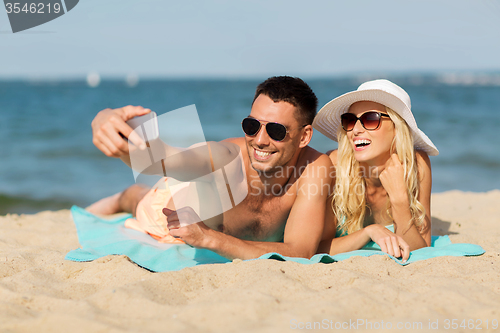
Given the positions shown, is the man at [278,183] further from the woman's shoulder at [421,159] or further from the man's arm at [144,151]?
the woman's shoulder at [421,159]

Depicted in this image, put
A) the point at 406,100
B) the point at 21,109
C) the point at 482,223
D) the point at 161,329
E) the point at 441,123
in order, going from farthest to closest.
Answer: the point at 21,109 < the point at 441,123 < the point at 482,223 < the point at 406,100 < the point at 161,329

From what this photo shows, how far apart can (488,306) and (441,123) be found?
1403 cm

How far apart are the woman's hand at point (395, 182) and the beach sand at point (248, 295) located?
23.9 inches

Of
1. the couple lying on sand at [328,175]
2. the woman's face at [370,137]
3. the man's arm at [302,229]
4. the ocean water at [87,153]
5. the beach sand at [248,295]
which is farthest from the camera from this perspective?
the ocean water at [87,153]

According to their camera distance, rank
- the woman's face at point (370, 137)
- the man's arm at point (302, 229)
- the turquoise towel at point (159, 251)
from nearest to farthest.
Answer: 1. the man's arm at point (302, 229)
2. the turquoise towel at point (159, 251)
3. the woman's face at point (370, 137)

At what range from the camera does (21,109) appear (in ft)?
61.3

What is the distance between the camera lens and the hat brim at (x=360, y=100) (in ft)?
11.1

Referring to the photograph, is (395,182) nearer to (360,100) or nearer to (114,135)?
(360,100)

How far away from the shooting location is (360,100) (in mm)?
3570

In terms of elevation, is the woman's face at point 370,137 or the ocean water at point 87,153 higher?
the woman's face at point 370,137

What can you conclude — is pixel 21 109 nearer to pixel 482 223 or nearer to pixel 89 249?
pixel 89 249

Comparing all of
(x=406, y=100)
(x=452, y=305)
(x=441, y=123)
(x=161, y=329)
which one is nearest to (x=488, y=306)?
(x=452, y=305)

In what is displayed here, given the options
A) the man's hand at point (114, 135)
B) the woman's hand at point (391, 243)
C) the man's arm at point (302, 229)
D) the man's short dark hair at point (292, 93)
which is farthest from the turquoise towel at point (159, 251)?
the man's hand at point (114, 135)

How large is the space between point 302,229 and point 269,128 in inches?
35.1
